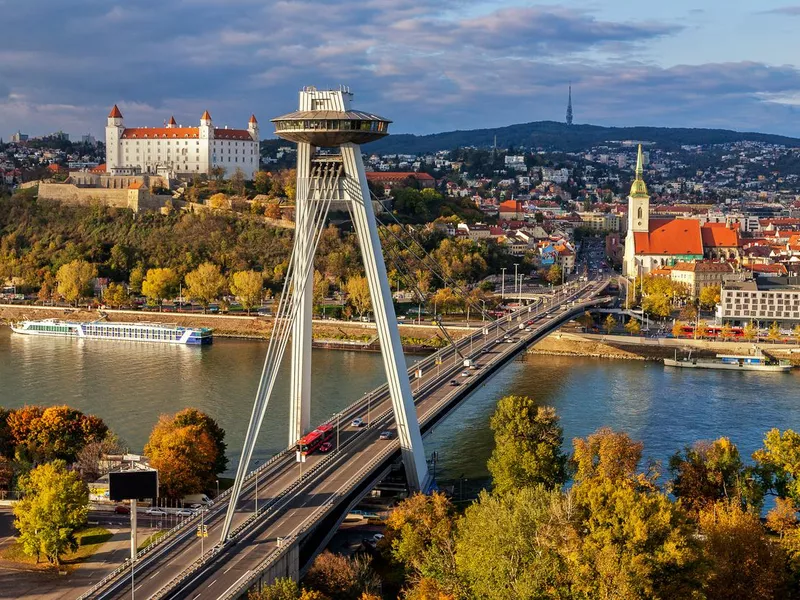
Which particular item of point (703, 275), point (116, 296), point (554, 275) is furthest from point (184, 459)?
point (554, 275)

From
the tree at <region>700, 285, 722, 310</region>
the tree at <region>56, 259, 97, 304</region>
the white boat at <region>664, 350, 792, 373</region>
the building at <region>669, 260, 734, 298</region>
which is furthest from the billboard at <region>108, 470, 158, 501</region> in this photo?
the building at <region>669, 260, 734, 298</region>

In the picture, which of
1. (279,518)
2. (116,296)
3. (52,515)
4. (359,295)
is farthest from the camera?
(116,296)

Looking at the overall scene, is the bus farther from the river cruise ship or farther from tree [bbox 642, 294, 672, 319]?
tree [bbox 642, 294, 672, 319]

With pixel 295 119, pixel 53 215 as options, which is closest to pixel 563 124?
pixel 53 215

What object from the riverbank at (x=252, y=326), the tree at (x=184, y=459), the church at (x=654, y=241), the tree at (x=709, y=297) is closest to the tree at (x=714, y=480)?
the tree at (x=184, y=459)

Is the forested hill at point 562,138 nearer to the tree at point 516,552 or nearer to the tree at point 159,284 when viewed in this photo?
the tree at point 159,284

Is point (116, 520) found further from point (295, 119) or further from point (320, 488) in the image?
point (295, 119)

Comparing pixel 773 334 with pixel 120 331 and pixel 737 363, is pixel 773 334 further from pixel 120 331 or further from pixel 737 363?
pixel 120 331
